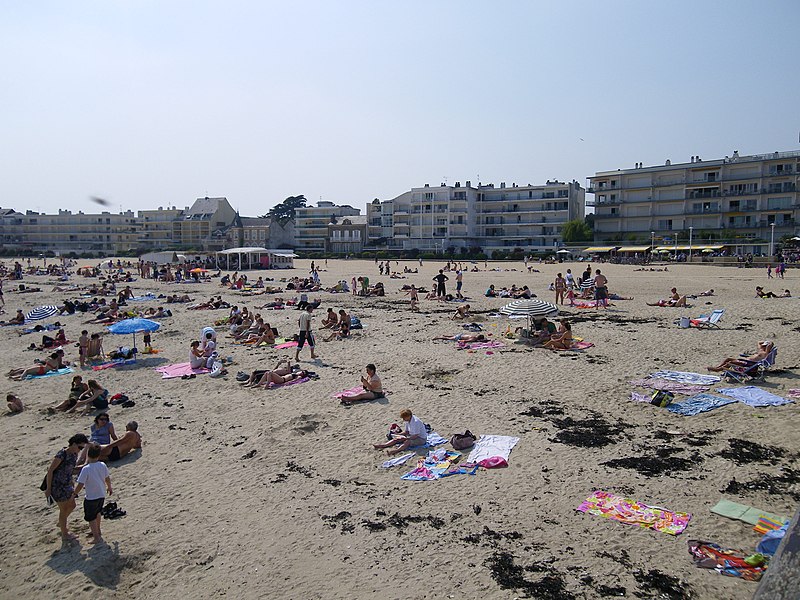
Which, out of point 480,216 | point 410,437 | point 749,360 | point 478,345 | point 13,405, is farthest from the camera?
point 480,216

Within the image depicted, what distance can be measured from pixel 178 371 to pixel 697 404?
10965 millimetres

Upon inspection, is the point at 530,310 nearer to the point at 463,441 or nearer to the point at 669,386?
the point at 669,386

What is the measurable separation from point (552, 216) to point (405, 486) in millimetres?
76970

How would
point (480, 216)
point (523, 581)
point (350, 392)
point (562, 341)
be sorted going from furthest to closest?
point (480, 216)
point (562, 341)
point (350, 392)
point (523, 581)

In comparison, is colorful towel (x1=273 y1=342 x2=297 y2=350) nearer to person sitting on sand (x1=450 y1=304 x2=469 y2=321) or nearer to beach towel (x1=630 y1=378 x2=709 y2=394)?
person sitting on sand (x1=450 y1=304 x2=469 y2=321)

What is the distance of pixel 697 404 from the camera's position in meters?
9.55

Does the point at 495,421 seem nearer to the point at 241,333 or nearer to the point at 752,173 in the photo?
the point at 241,333

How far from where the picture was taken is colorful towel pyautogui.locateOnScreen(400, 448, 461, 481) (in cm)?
727

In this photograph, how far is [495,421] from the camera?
9.22 metres

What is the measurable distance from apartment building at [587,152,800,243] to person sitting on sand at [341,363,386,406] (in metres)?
62.5

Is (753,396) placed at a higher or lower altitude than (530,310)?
lower

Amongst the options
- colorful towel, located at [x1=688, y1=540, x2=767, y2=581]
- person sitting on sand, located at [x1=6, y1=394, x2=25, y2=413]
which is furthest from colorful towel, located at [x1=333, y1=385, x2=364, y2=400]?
colorful towel, located at [x1=688, y1=540, x2=767, y2=581]

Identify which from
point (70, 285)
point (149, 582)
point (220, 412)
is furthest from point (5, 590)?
point (70, 285)

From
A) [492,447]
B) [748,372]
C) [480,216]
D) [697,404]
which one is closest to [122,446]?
[492,447]
